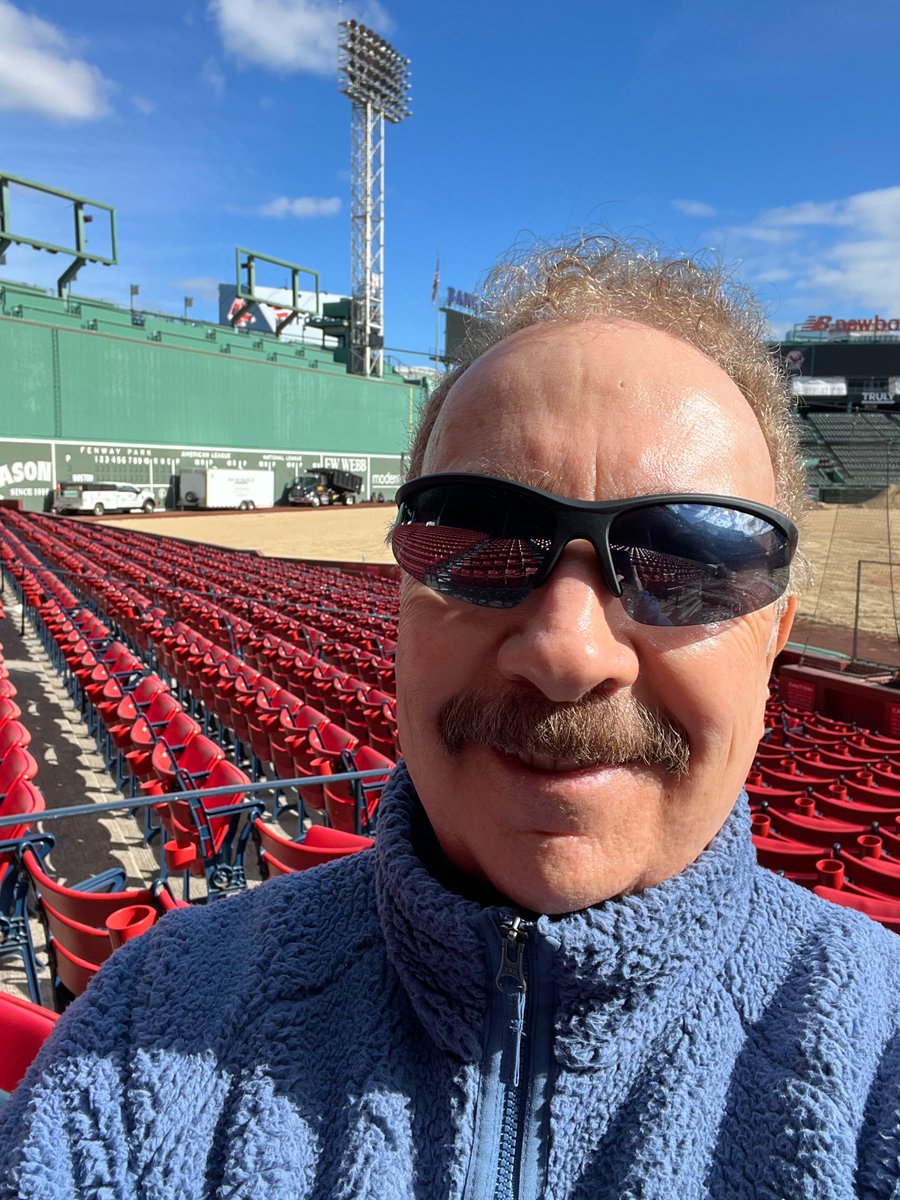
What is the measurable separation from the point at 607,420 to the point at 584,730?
1.07ft

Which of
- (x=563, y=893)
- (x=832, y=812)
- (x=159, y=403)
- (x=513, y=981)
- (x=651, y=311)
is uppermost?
(x=159, y=403)

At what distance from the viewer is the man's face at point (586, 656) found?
0.76 metres

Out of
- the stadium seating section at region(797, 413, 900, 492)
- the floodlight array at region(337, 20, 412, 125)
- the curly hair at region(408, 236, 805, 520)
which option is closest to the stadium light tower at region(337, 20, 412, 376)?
the floodlight array at region(337, 20, 412, 125)

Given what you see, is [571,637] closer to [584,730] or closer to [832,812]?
[584,730]

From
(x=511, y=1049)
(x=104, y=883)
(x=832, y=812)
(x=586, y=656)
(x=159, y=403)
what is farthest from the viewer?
(x=159, y=403)

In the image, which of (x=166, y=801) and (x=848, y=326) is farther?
(x=848, y=326)

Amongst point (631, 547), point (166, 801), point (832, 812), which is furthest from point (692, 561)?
point (832, 812)

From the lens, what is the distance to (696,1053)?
0.80 m

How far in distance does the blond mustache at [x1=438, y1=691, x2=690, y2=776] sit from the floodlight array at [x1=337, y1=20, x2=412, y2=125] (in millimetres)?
63206

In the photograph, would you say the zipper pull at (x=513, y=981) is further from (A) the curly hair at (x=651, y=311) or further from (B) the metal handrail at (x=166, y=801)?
(B) the metal handrail at (x=166, y=801)

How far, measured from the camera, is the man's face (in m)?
0.76

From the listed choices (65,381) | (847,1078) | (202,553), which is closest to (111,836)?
(847,1078)

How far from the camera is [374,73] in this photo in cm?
5359

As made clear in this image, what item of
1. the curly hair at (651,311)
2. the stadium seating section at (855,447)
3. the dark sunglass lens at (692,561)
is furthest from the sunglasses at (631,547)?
the stadium seating section at (855,447)
